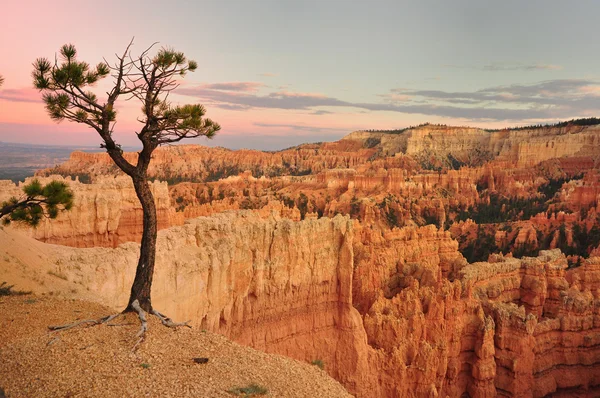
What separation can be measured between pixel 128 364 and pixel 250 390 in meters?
1.68

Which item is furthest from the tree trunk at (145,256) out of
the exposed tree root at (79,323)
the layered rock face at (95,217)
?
the layered rock face at (95,217)

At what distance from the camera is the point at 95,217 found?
18.4 m

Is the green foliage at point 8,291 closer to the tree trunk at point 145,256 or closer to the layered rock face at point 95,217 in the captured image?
the tree trunk at point 145,256

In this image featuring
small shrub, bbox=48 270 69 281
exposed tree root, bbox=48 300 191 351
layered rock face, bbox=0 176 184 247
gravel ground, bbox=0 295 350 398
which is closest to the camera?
gravel ground, bbox=0 295 350 398

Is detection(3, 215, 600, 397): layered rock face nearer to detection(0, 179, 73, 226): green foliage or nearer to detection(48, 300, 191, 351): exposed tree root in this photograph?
detection(0, 179, 73, 226): green foliage

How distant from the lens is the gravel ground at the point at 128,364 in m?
5.55

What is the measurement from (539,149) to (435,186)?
3849cm

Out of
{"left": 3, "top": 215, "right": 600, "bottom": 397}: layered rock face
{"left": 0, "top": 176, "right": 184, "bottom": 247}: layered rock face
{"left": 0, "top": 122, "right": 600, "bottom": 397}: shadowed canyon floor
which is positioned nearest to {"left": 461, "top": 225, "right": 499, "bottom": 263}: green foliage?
{"left": 0, "top": 122, "right": 600, "bottom": 397}: shadowed canyon floor

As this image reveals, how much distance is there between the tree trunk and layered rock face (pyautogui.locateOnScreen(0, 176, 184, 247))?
9.08 metres

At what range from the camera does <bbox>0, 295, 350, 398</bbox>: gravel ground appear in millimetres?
5547

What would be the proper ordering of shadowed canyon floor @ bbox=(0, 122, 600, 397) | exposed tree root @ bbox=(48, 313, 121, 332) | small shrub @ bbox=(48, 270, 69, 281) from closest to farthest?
exposed tree root @ bbox=(48, 313, 121, 332)
small shrub @ bbox=(48, 270, 69, 281)
shadowed canyon floor @ bbox=(0, 122, 600, 397)

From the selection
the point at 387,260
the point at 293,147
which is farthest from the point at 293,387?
the point at 293,147

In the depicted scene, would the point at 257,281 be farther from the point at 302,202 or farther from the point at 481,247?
the point at 302,202

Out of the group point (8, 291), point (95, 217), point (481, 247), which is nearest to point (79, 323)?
point (8, 291)
